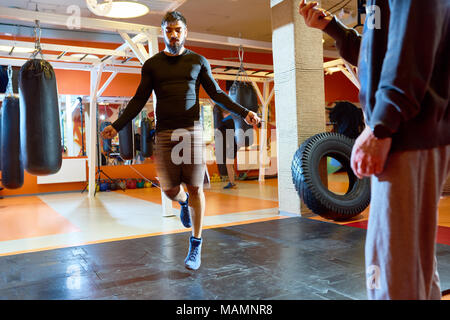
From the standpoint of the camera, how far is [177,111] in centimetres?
249

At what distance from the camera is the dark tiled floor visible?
209 cm

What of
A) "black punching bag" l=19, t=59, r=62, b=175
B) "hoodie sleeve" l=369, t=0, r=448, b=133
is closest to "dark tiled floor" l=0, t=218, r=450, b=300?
"black punching bag" l=19, t=59, r=62, b=175

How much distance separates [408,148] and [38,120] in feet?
8.79

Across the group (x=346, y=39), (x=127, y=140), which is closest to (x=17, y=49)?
(x=127, y=140)

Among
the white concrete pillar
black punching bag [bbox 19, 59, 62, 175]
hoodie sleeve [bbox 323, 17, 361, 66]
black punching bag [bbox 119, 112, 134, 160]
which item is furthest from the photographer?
black punching bag [bbox 119, 112, 134, 160]

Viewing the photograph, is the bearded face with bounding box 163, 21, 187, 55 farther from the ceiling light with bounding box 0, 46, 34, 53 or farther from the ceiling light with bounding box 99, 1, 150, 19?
the ceiling light with bounding box 0, 46, 34, 53

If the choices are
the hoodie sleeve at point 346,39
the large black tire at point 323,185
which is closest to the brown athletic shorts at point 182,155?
the hoodie sleeve at point 346,39

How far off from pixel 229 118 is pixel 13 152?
4.58 m

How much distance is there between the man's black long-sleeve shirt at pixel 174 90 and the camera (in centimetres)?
249

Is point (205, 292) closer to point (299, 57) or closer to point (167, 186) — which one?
point (167, 186)

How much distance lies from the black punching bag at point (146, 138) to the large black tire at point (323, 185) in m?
4.53

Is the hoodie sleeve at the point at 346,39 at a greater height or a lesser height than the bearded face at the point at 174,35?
lesser

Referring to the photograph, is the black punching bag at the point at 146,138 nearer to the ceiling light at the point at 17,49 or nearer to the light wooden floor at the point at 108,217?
the light wooden floor at the point at 108,217
